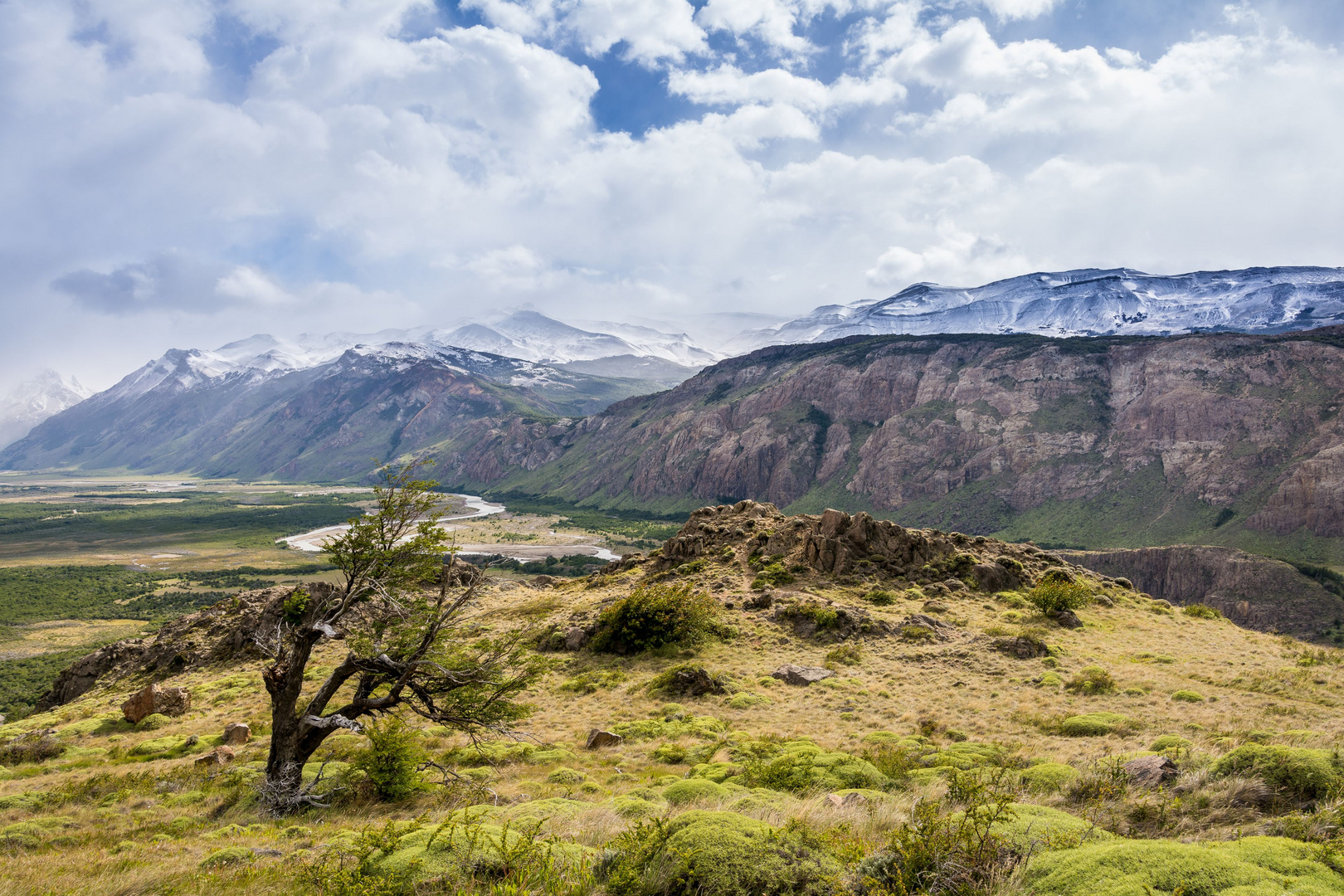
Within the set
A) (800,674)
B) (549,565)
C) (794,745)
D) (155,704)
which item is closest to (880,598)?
(800,674)

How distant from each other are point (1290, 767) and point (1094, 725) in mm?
8234

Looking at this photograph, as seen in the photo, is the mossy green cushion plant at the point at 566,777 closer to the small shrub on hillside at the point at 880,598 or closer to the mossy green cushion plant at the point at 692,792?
the mossy green cushion plant at the point at 692,792

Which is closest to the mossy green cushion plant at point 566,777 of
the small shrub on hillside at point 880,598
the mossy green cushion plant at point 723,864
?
the mossy green cushion plant at point 723,864

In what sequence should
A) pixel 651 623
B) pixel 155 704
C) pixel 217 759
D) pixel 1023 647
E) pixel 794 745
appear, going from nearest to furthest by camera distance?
pixel 794 745
pixel 217 759
pixel 155 704
pixel 1023 647
pixel 651 623

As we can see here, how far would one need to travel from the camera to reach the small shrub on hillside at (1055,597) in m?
34.4

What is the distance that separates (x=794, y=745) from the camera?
59.2 ft

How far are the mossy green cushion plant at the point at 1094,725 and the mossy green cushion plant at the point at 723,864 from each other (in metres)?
14.2

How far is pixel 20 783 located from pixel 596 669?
65.5ft

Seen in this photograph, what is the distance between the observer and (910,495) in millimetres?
184500

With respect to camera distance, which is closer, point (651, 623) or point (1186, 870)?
point (1186, 870)

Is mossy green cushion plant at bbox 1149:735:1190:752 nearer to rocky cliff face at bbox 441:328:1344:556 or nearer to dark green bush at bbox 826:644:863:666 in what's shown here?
dark green bush at bbox 826:644:863:666

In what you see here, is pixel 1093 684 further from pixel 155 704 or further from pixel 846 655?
pixel 155 704

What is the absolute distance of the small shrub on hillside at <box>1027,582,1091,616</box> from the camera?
34406 millimetres

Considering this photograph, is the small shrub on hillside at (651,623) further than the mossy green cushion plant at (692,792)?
Yes
